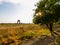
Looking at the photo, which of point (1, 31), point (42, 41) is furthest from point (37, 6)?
point (1, 31)

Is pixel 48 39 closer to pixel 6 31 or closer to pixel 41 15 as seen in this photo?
pixel 41 15

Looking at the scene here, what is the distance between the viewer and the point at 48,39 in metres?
47.3

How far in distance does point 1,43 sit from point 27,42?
202 inches

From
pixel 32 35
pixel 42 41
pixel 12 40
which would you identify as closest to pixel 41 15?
pixel 42 41

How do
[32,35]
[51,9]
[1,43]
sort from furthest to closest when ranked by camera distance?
[32,35] < [1,43] < [51,9]

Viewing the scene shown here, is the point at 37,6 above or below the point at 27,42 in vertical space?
above

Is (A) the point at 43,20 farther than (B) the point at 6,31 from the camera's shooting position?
No

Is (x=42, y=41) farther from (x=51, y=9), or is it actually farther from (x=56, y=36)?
(x=51, y=9)

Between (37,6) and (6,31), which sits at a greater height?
(37,6)

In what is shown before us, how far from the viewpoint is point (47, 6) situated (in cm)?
4159

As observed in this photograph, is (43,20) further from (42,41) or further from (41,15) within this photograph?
(42,41)

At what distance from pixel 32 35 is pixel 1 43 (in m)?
10.7

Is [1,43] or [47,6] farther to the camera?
Answer: [1,43]

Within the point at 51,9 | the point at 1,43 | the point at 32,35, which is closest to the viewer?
the point at 51,9
